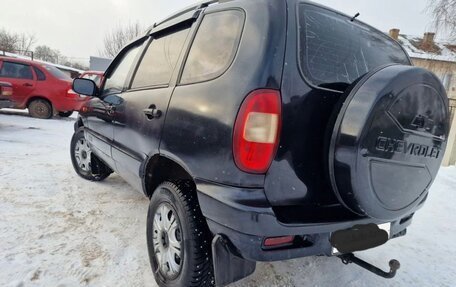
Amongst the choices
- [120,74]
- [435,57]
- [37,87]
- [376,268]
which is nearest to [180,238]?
[376,268]

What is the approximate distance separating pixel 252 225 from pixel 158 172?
3.42 ft

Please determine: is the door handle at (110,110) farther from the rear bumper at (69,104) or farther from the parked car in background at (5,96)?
the rear bumper at (69,104)

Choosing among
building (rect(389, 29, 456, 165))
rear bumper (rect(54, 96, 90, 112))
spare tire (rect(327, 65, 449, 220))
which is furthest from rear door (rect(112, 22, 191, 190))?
building (rect(389, 29, 456, 165))

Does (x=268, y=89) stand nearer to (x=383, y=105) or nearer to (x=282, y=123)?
(x=282, y=123)

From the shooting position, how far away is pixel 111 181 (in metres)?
4.20

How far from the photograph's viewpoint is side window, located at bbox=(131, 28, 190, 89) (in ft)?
7.23

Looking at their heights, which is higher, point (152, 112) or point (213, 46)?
point (213, 46)

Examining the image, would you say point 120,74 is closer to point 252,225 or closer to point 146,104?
point 146,104

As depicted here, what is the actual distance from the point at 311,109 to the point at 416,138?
565 millimetres

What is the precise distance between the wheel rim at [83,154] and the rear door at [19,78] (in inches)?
239

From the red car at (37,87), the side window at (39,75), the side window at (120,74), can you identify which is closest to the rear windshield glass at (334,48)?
the side window at (120,74)

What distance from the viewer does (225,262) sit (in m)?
1.58

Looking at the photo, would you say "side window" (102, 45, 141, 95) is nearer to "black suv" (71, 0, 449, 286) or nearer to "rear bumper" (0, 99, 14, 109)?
"black suv" (71, 0, 449, 286)

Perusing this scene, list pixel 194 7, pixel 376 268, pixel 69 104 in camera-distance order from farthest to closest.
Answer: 1. pixel 69 104
2. pixel 194 7
3. pixel 376 268
